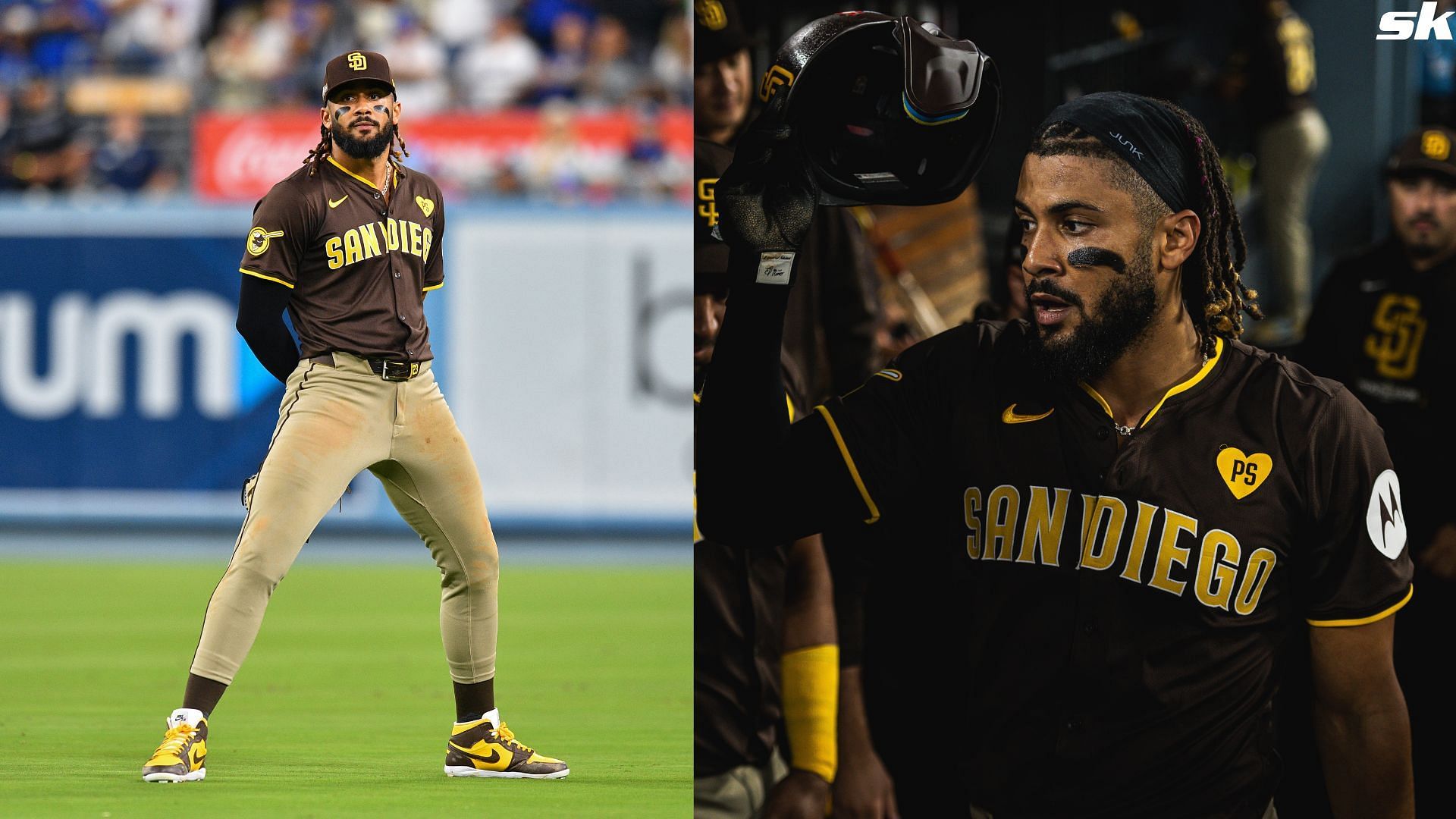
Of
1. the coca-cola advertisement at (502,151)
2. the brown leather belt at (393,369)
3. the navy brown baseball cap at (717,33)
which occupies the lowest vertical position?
the brown leather belt at (393,369)

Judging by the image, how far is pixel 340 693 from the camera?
5430 millimetres

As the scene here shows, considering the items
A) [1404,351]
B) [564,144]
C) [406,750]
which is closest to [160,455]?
[564,144]

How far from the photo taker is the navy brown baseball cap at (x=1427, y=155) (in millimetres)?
3801

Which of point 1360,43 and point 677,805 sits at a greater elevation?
point 1360,43

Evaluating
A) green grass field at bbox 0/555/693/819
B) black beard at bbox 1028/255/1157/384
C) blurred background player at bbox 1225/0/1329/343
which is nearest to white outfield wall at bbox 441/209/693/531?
green grass field at bbox 0/555/693/819

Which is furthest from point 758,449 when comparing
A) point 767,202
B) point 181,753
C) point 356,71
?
point 181,753

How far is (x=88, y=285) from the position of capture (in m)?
10.2

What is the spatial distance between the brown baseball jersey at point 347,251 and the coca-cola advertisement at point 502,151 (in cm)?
851

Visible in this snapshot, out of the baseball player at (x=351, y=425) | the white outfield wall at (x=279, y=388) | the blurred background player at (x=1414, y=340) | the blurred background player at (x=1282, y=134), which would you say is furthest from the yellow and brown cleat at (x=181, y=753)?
the white outfield wall at (x=279, y=388)

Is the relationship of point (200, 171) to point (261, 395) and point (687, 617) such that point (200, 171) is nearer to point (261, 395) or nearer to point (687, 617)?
point (261, 395)

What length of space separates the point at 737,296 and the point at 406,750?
2284mm

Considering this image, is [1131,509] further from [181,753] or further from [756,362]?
[181,753]

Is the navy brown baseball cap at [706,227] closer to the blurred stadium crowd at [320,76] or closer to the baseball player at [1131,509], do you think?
the baseball player at [1131,509]

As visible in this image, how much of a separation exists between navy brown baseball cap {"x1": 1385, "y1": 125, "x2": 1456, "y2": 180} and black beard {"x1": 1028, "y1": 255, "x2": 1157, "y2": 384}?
6.28 feet
